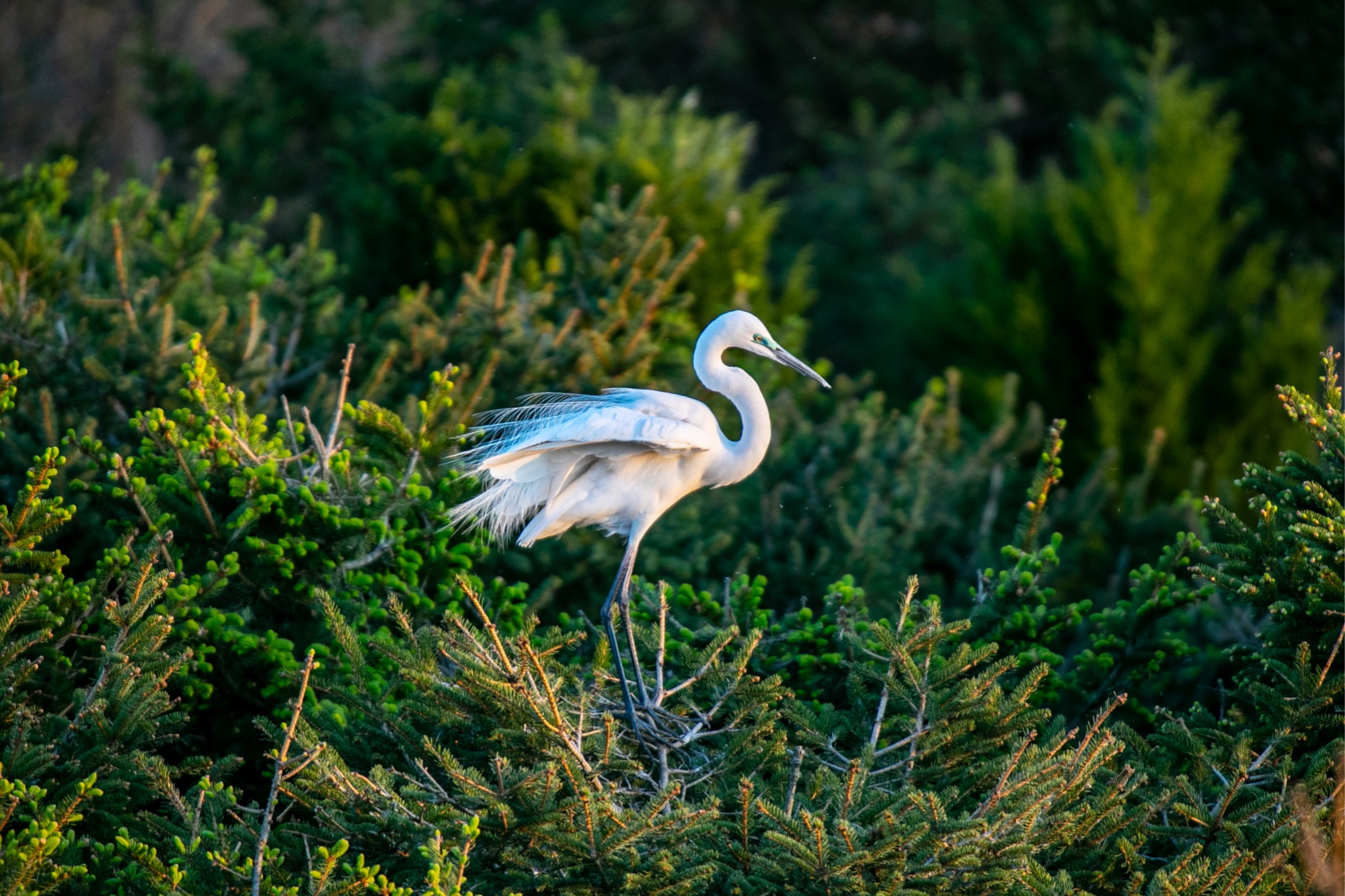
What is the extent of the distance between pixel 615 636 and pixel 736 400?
0.73 m

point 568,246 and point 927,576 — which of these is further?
point 568,246

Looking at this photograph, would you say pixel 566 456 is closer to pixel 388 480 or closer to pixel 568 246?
pixel 388 480

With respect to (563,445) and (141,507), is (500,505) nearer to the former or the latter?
(563,445)

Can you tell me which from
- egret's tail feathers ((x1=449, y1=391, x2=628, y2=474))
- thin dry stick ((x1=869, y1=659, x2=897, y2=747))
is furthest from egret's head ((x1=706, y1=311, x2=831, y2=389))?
thin dry stick ((x1=869, y1=659, x2=897, y2=747))

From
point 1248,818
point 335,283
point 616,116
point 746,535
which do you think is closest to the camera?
point 1248,818

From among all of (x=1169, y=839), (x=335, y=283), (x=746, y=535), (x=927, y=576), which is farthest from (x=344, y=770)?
(x=335, y=283)

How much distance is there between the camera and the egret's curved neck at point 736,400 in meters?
3.71

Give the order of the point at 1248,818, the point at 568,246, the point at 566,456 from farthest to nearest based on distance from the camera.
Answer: the point at 568,246, the point at 566,456, the point at 1248,818

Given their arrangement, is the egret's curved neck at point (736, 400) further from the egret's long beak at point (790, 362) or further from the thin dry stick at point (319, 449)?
the thin dry stick at point (319, 449)

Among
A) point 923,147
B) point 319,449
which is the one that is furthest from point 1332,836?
point 923,147

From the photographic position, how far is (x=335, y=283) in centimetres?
725

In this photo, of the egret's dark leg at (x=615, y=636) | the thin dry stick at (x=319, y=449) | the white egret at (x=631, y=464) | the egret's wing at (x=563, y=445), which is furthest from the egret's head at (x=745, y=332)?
the thin dry stick at (x=319, y=449)

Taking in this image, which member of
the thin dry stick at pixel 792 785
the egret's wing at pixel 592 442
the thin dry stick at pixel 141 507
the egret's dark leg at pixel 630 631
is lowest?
the thin dry stick at pixel 792 785

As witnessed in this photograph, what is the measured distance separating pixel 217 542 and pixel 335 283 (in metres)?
3.67
